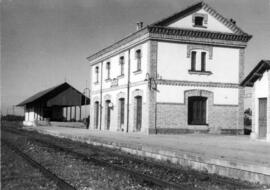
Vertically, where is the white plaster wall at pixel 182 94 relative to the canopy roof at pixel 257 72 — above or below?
below

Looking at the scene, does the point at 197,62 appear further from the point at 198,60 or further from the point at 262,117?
the point at 262,117

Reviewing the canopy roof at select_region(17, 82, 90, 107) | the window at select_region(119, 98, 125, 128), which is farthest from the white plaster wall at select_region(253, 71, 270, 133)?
the canopy roof at select_region(17, 82, 90, 107)

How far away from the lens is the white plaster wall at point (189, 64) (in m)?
22.5

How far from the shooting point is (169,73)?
2256 cm

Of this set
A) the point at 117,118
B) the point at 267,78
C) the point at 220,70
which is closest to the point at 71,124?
the point at 117,118

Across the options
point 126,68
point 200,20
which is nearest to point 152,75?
point 126,68

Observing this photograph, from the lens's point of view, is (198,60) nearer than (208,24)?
Yes

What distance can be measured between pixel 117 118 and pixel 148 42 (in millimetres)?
6962

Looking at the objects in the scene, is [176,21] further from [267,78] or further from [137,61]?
[267,78]

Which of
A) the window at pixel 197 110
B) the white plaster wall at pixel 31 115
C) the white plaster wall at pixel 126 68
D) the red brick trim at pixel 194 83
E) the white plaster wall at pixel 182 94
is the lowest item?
the white plaster wall at pixel 31 115

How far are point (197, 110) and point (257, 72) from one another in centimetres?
599

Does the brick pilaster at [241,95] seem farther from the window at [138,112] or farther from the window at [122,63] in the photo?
the window at [122,63]

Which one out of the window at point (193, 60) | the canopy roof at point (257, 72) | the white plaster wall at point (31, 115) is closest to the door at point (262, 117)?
the canopy roof at point (257, 72)

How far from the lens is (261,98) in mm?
17969
